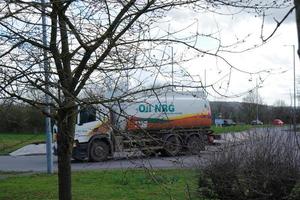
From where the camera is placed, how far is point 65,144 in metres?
7.24

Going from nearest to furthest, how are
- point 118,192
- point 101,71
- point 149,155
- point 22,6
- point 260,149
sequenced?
point 22,6 → point 149,155 → point 101,71 → point 260,149 → point 118,192

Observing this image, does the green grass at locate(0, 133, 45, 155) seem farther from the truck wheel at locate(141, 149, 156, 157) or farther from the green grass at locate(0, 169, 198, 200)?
the truck wheel at locate(141, 149, 156, 157)

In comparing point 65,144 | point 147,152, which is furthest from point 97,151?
point 147,152

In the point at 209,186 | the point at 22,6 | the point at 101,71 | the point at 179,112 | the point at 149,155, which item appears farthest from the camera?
the point at 179,112

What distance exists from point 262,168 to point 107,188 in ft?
18.9

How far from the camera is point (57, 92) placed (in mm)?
6668

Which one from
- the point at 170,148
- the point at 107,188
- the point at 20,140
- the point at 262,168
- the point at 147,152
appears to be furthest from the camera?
the point at 107,188

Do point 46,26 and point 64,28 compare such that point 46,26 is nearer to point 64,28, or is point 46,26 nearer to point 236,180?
point 64,28

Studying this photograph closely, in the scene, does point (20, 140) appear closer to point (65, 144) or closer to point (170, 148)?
point (65, 144)

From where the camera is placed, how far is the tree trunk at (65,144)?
22.5ft

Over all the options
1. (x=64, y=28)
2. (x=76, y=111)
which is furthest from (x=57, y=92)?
(x=64, y=28)

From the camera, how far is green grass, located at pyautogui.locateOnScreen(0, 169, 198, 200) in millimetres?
12312

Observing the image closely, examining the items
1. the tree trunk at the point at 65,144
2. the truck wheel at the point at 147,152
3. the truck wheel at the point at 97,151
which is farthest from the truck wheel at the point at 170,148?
the truck wheel at the point at 97,151

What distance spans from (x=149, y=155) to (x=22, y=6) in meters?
2.10
